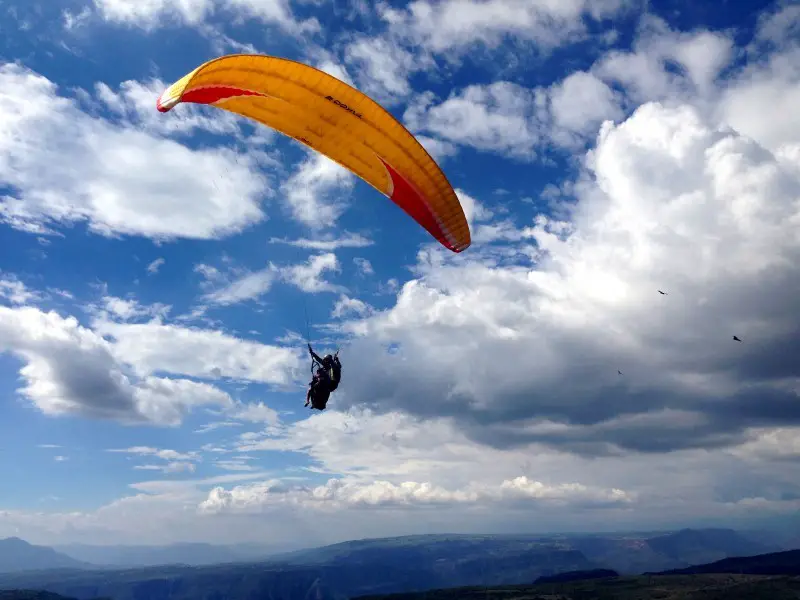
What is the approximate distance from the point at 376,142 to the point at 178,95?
10.2m

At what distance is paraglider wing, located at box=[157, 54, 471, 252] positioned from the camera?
24.4 meters

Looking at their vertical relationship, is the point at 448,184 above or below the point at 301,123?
below

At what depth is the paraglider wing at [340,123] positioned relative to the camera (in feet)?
79.9

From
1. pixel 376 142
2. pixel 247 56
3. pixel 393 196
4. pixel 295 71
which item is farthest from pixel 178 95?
pixel 393 196

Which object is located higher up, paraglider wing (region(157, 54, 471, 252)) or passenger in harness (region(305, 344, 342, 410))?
paraglider wing (region(157, 54, 471, 252))

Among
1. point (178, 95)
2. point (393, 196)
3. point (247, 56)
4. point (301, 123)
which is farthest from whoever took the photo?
point (393, 196)

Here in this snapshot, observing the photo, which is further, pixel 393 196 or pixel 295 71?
pixel 393 196

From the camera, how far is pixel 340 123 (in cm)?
2731

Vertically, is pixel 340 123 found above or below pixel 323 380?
above

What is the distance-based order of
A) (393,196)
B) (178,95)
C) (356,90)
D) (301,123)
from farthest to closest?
(393,196), (301,123), (356,90), (178,95)

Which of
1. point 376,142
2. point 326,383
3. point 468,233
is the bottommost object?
point 326,383

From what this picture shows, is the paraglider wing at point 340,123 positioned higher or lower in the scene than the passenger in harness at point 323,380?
higher

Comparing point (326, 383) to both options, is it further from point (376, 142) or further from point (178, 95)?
point (178, 95)

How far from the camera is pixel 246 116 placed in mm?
27016
